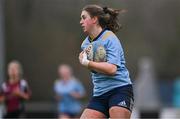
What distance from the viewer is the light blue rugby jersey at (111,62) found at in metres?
8.79

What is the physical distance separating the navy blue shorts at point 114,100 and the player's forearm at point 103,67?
0.83 feet

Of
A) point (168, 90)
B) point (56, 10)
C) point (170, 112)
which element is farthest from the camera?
point (56, 10)

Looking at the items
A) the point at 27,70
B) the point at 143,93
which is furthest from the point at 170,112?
the point at 27,70

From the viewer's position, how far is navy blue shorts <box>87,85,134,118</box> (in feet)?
28.8

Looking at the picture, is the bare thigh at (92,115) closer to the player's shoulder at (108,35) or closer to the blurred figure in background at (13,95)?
the player's shoulder at (108,35)

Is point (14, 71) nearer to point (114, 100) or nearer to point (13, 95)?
point (13, 95)

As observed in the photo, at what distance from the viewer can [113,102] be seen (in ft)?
28.8

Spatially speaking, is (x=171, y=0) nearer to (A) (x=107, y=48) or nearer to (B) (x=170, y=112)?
(B) (x=170, y=112)

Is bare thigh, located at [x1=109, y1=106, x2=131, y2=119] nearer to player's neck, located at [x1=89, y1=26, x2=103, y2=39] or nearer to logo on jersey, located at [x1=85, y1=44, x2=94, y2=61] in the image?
logo on jersey, located at [x1=85, y1=44, x2=94, y2=61]

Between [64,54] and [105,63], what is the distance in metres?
32.0

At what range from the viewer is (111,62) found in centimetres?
875

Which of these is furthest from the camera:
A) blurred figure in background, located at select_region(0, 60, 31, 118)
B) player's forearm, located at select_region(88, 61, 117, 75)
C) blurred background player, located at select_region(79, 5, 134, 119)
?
blurred figure in background, located at select_region(0, 60, 31, 118)

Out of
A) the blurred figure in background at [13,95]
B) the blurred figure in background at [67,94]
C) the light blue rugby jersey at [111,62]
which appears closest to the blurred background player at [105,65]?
the light blue rugby jersey at [111,62]

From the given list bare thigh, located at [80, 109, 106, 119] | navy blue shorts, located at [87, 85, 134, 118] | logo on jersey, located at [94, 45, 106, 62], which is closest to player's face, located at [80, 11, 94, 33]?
logo on jersey, located at [94, 45, 106, 62]
